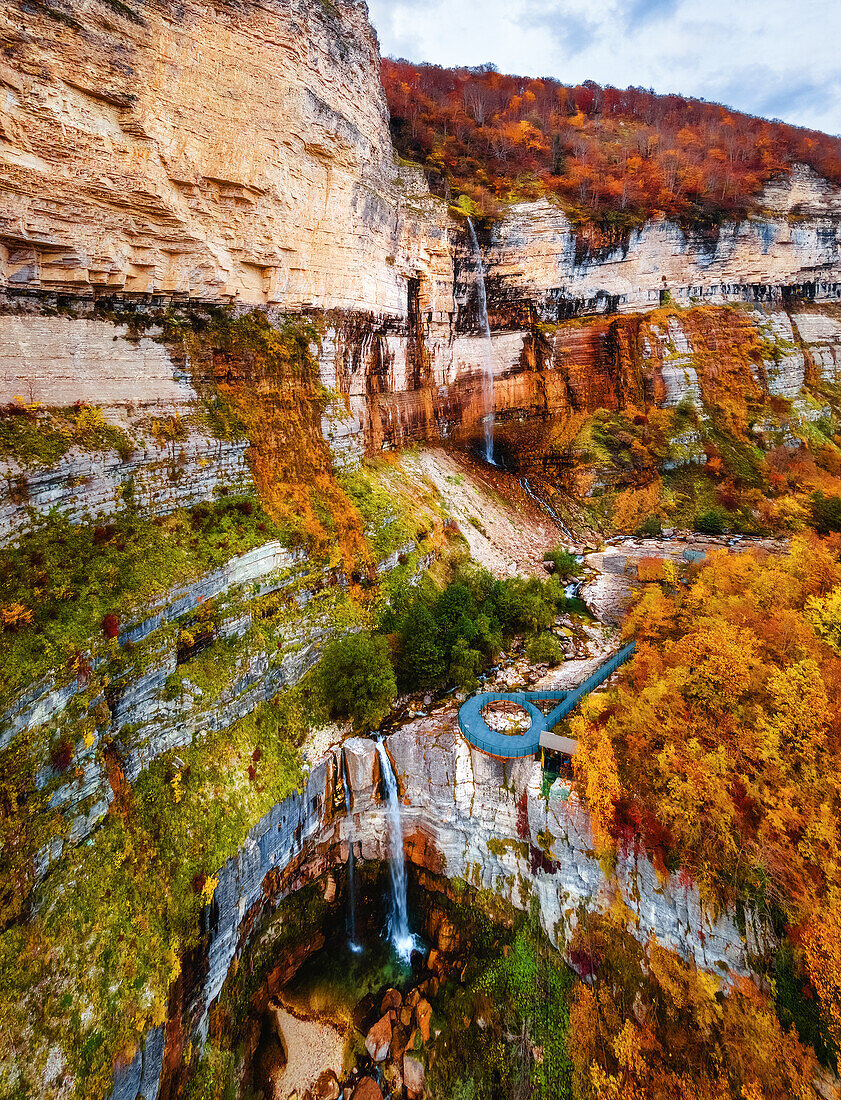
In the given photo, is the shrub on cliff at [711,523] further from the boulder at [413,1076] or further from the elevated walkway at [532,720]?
the boulder at [413,1076]

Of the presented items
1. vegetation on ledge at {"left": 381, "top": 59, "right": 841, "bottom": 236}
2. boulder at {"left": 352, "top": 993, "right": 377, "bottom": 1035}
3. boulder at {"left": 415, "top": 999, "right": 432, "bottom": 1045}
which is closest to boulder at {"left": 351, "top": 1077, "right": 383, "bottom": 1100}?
boulder at {"left": 352, "top": 993, "right": 377, "bottom": 1035}

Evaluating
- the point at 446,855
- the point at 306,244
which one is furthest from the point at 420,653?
the point at 306,244

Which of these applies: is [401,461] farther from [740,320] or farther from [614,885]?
[740,320]

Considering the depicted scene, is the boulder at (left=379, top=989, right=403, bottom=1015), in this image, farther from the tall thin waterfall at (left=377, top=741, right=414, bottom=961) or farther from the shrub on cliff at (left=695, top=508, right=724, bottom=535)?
the shrub on cliff at (left=695, top=508, right=724, bottom=535)

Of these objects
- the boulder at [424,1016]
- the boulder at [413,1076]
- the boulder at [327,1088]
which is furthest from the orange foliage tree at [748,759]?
the boulder at [327,1088]

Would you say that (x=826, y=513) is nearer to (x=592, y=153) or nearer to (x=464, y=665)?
(x=464, y=665)

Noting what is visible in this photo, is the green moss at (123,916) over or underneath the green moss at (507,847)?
over
